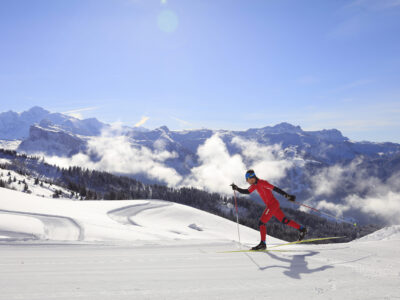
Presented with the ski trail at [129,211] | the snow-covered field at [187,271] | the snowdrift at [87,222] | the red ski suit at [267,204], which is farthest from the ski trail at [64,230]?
the ski trail at [129,211]

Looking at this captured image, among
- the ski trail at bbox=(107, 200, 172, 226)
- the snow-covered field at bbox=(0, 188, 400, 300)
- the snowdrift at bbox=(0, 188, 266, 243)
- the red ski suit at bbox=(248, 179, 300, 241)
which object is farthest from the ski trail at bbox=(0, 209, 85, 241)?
the ski trail at bbox=(107, 200, 172, 226)

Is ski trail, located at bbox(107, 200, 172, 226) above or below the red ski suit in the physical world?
below

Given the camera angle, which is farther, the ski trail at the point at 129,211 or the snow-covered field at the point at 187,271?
the ski trail at the point at 129,211

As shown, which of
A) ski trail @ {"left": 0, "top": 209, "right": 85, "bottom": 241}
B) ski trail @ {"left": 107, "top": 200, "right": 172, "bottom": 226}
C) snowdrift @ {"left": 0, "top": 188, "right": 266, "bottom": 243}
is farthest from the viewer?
ski trail @ {"left": 107, "top": 200, "right": 172, "bottom": 226}

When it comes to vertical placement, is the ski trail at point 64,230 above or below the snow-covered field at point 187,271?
below

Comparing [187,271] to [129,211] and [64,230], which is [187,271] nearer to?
[64,230]

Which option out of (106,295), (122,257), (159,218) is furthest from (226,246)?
(159,218)

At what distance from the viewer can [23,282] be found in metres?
4.59

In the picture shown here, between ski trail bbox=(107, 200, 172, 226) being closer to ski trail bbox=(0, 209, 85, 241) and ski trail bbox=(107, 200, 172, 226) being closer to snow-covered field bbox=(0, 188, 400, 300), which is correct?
ski trail bbox=(0, 209, 85, 241)

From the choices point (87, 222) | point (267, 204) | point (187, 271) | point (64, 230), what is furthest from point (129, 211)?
point (187, 271)

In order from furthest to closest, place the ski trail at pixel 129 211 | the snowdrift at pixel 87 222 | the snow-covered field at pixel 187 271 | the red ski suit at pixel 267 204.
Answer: the ski trail at pixel 129 211 < the snowdrift at pixel 87 222 < the red ski suit at pixel 267 204 < the snow-covered field at pixel 187 271

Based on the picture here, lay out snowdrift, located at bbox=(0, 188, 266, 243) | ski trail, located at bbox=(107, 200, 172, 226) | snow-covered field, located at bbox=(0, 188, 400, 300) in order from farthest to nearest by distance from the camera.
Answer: ski trail, located at bbox=(107, 200, 172, 226) → snowdrift, located at bbox=(0, 188, 266, 243) → snow-covered field, located at bbox=(0, 188, 400, 300)

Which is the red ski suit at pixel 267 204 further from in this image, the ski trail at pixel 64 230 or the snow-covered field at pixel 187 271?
the ski trail at pixel 64 230

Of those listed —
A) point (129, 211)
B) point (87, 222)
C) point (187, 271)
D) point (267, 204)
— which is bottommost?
point (129, 211)
